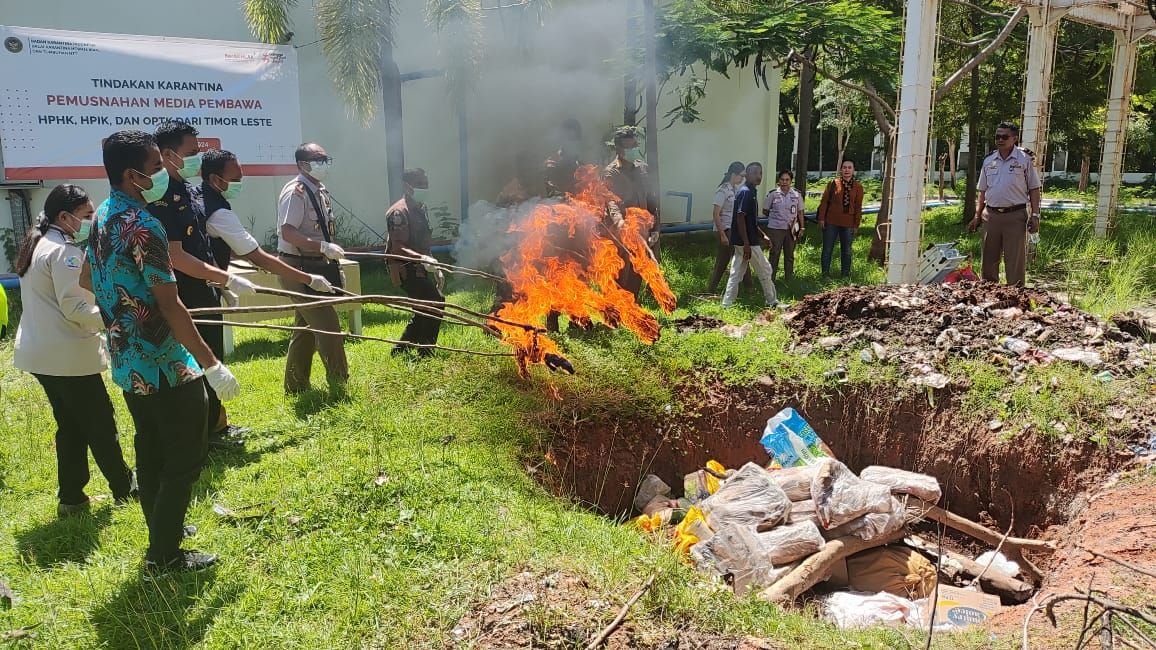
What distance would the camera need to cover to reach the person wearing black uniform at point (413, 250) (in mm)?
6902

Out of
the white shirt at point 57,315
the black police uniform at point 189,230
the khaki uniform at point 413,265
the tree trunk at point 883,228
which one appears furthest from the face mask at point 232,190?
the tree trunk at point 883,228

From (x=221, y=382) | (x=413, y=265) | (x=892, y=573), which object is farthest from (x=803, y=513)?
(x=413, y=265)

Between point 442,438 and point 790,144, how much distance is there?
3383cm

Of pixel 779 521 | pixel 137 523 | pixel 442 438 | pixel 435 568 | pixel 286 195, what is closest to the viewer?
pixel 435 568

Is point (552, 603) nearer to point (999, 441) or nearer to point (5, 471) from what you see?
point (999, 441)

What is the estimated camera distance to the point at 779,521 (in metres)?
4.83

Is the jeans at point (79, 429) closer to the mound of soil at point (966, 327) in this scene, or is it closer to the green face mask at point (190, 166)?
the green face mask at point (190, 166)

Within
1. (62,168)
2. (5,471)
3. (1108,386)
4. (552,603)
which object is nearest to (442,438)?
(552,603)

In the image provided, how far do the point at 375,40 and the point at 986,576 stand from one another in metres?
9.73

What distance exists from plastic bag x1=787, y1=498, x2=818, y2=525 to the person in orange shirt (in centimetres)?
696

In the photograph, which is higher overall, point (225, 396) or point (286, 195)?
point (286, 195)

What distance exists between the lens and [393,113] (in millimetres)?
11219

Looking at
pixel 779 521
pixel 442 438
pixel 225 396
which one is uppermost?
pixel 225 396

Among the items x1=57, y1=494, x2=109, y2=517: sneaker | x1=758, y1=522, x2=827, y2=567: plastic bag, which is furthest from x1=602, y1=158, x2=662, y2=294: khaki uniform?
x1=57, y1=494, x2=109, y2=517: sneaker
